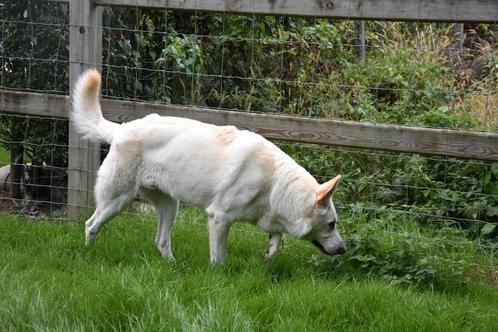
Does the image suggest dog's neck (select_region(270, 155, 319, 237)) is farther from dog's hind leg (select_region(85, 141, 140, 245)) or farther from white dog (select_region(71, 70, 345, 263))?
dog's hind leg (select_region(85, 141, 140, 245))

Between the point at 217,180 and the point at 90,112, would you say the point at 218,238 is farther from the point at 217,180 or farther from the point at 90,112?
the point at 90,112

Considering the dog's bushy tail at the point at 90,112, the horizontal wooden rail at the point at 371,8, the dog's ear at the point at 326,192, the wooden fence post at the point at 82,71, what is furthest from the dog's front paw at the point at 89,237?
the horizontal wooden rail at the point at 371,8

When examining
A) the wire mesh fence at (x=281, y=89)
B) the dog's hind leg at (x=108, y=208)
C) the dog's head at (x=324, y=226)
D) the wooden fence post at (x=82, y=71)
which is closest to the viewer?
the dog's head at (x=324, y=226)

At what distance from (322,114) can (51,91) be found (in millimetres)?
3147

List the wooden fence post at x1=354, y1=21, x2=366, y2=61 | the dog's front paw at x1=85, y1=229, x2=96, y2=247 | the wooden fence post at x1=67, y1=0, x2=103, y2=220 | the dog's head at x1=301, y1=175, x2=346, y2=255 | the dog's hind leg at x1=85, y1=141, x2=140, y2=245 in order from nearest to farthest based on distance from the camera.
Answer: the dog's head at x1=301, y1=175, x2=346, y2=255, the dog's hind leg at x1=85, y1=141, x2=140, y2=245, the dog's front paw at x1=85, y1=229, x2=96, y2=247, the wooden fence post at x1=67, y1=0, x2=103, y2=220, the wooden fence post at x1=354, y1=21, x2=366, y2=61

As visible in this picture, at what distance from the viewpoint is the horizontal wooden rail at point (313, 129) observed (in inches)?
194

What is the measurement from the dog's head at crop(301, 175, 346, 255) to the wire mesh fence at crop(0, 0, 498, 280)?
0.91 metres

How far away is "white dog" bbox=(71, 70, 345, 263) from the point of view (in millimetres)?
5055

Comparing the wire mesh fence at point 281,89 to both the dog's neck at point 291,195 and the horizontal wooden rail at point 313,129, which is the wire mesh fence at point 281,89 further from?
the dog's neck at point 291,195

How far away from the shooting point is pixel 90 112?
218 inches

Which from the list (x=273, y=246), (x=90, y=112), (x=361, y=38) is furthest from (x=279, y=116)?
(x=361, y=38)

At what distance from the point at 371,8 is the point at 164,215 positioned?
7.38 feet

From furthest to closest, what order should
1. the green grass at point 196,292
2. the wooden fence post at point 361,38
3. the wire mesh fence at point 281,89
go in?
the wooden fence post at point 361,38 < the wire mesh fence at point 281,89 < the green grass at point 196,292

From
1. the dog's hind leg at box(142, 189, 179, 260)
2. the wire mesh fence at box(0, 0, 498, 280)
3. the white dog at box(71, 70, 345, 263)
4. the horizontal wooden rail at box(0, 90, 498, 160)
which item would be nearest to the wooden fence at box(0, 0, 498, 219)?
the horizontal wooden rail at box(0, 90, 498, 160)
